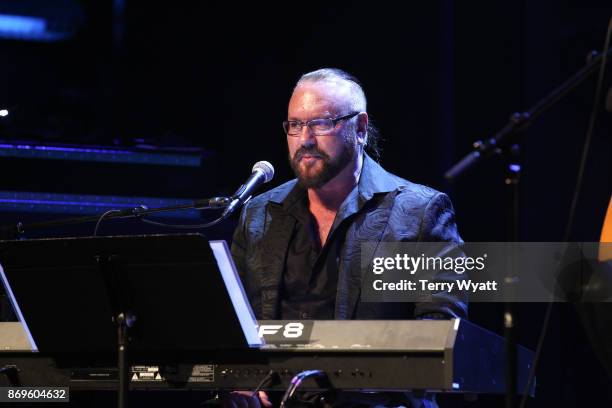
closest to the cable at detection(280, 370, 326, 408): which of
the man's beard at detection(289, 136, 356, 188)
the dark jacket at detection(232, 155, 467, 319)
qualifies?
the dark jacket at detection(232, 155, 467, 319)

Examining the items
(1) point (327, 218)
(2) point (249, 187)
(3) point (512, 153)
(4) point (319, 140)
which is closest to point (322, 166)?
(4) point (319, 140)

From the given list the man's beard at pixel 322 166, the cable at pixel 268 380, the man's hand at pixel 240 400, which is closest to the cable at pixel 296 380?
the cable at pixel 268 380

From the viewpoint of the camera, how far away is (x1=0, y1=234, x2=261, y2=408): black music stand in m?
2.70

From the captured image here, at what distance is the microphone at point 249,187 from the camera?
10.2ft

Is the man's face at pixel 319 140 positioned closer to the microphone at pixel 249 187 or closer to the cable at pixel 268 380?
the microphone at pixel 249 187

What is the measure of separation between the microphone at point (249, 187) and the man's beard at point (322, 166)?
0.46m

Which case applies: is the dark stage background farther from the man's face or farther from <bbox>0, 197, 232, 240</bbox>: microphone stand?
<bbox>0, 197, 232, 240</bbox>: microphone stand

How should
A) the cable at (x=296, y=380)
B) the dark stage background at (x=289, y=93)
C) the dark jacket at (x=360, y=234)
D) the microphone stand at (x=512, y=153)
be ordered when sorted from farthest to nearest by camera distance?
1. the dark stage background at (x=289, y=93)
2. the dark jacket at (x=360, y=234)
3. the cable at (x=296, y=380)
4. the microphone stand at (x=512, y=153)

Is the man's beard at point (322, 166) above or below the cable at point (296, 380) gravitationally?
above

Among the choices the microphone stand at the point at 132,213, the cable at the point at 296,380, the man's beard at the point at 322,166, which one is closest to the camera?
the cable at the point at 296,380

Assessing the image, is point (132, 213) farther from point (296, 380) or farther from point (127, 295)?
point (296, 380)

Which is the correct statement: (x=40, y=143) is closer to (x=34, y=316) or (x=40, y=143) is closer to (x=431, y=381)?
(x=34, y=316)

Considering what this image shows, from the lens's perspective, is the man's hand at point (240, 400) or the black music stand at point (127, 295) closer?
the black music stand at point (127, 295)

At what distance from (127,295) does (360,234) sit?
1150 mm
